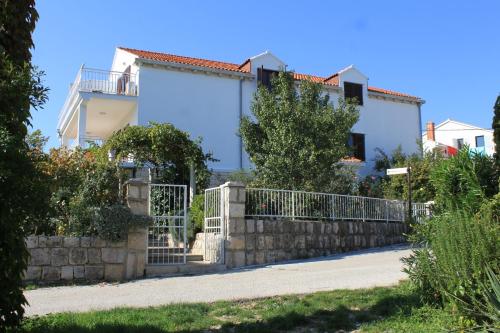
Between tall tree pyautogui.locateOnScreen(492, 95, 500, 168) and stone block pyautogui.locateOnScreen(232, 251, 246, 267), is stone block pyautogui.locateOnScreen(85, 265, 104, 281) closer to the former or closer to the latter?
stone block pyautogui.locateOnScreen(232, 251, 246, 267)

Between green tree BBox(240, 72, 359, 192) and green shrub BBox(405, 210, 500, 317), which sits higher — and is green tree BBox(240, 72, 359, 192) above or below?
above

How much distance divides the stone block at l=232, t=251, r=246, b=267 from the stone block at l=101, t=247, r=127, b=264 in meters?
2.69

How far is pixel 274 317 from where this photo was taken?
6199 millimetres

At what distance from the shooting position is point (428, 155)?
24.5 metres

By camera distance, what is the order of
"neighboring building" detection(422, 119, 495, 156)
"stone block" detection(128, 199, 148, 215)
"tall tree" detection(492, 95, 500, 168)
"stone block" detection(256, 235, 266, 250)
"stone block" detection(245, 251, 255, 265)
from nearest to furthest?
"tall tree" detection(492, 95, 500, 168) < "stone block" detection(128, 199, 148, 215) < "stone block" detection(245, 251, 255, 265) < "stone block" detection(256, 235, 266, 250) < "neighboring building" detection(422, 119, 495, 156)

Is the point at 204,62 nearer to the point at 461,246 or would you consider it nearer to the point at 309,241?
the point at 309,241

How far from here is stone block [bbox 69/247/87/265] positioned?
33.1ft

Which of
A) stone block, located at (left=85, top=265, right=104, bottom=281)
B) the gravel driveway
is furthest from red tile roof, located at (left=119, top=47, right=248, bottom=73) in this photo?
the gravel driveway

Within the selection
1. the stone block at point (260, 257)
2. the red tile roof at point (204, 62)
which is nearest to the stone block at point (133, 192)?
the stone block at point (260, 257)

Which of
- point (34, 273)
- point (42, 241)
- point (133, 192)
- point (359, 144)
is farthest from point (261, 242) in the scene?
point (359, 144)

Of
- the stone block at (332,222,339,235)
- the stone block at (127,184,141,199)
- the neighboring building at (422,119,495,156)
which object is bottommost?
the stone block at (332,222,339,235)

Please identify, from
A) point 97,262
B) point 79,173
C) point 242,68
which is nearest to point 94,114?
point 242,68

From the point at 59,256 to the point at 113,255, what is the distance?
106 cm

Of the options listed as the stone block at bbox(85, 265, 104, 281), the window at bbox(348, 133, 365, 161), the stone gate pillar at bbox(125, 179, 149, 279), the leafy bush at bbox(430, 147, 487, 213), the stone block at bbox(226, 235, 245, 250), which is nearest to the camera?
the leafy bush at bbox(430, 147, 487, 213)
